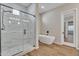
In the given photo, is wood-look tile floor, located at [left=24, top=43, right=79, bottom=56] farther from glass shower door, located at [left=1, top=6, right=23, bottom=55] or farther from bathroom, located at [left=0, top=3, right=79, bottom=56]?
glass shower door, located at [left=1, top=6, right=23, bottom=55]

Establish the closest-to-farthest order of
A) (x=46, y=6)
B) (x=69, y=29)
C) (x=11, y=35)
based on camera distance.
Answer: (x=11, y=35)
(x=46, y=6)
(x=69, y=29)

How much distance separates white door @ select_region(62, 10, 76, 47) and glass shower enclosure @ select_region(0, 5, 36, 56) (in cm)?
67

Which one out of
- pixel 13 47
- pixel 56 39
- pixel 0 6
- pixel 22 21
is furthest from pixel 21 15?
pixel 56 39

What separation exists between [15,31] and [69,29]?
1138 millimetres

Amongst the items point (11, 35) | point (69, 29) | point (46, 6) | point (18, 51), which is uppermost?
point (46, 6)

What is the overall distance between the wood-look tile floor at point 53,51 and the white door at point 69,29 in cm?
15

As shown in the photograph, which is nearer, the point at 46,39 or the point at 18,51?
the point at 18,51

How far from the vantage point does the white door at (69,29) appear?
172 cm

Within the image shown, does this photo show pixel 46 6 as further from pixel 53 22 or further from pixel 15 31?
pixel 15 31

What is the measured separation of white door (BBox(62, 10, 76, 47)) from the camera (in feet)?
5.65

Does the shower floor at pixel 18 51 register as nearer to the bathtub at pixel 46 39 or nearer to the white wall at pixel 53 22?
the bathtub at pixel 46 39

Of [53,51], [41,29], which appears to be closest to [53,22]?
[41,29]

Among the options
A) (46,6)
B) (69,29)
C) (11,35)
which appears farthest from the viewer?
(69,29)

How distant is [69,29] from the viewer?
5.72 ft
